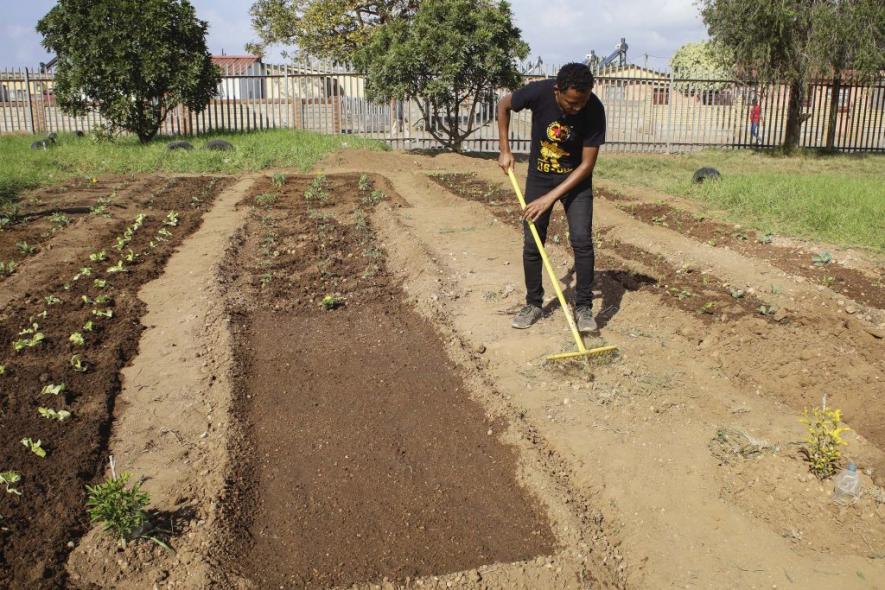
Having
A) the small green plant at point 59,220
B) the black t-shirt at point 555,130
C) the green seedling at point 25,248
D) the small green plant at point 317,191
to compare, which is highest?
the black t-shirt at point 555,130

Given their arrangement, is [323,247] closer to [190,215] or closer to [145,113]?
[190,215]

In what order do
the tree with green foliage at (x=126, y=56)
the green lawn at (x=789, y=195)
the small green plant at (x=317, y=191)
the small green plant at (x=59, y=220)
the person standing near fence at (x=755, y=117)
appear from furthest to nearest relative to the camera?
1. the person standing near fence at (x=755, y=117)
2. the tree with green foliage at (x=126, y=56)
3. the small green plant at (x=317, y=191)
4. the small green plant at (x=59, y=220)
5. the green lawn at (x=789, y=195)

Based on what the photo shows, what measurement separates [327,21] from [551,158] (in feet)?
68.2

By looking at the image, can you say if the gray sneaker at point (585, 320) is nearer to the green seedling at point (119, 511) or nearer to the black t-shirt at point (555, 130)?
the black t-shirt at point (555, 130)

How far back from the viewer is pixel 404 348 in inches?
210

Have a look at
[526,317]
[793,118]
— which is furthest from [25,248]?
[793,118]

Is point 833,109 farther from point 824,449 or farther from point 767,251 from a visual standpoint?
point 824,449

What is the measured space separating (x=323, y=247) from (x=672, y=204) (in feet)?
16.6

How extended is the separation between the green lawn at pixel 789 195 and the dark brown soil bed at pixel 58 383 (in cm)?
680

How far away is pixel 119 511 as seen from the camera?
3.02 m

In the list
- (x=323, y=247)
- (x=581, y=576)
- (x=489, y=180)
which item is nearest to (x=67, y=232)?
(x=323, y=247)

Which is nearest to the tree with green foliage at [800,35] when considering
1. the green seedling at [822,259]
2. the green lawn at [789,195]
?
the green lawn at [789,195]

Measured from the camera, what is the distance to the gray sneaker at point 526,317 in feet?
17.8

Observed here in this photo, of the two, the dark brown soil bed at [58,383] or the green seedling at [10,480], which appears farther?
the green seedling at [10,480]
